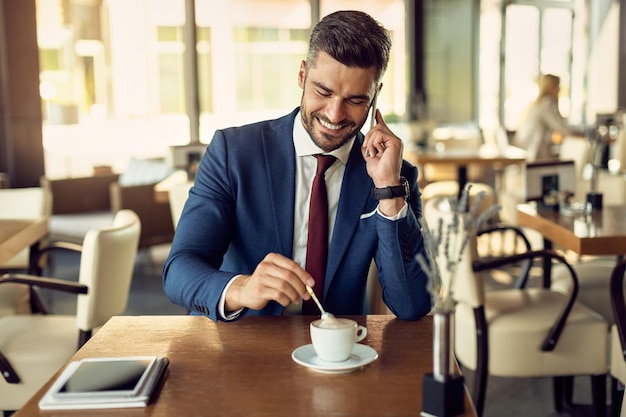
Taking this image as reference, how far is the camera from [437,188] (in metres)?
7.38

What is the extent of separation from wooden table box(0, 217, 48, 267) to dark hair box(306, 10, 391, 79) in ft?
5.67

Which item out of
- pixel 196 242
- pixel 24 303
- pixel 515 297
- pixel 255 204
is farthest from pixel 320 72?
pixel 24 303

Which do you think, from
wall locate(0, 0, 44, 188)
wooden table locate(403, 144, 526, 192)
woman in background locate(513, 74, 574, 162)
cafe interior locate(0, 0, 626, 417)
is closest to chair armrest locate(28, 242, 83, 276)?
cafe interior locate(0, 0, 626, 417)

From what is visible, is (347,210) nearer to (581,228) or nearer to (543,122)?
(581,228)

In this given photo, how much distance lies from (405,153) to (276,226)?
205 inches

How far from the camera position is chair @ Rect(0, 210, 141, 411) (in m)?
2.71

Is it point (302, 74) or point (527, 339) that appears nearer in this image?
point (302, 74)

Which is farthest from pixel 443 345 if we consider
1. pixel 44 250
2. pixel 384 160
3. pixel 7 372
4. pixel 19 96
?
pixel 19 96

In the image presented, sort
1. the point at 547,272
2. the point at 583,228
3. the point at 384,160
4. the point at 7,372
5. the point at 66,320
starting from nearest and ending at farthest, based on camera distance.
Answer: the point at 384,160, the point at 7,372, the point at 66,320, the point at 583,228, the point at 547,272

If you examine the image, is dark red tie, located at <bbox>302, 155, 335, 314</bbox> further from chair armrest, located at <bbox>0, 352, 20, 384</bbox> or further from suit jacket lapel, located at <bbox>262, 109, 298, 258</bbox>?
chair armrest, located at <bbox>0, 352, 20, 384</bbox>

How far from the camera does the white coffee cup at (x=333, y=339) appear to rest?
1.53 meters

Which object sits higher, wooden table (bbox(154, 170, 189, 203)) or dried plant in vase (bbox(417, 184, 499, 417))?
dried plant in vase (bbox(417, 184, 499, 417))

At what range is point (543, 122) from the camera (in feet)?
25.1

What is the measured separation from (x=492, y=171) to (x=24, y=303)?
599cm
